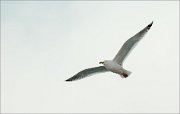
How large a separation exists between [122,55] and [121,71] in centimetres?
157

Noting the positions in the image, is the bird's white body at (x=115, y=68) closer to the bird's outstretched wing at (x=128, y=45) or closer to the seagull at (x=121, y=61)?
the seagull at (x=121, y=61)

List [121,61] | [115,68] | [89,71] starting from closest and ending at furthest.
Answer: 1. [115,68]
2. [121,61]
3. [89,71]

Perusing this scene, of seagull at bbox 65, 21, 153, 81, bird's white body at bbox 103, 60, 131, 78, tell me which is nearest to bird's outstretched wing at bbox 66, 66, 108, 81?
seagull at bbox 65, 21, 153, 81

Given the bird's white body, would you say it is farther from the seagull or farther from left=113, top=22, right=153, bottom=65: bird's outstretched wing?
left=113, top=22, right=153, bottom=65: bird's outstretched wing

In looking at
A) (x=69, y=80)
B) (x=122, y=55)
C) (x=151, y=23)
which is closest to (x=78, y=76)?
(x=69, y=80)

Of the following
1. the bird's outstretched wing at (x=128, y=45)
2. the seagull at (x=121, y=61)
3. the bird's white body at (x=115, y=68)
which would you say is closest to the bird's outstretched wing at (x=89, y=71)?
the seagull at (x=121, y=61)

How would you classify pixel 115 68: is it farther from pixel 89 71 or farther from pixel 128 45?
pixel 89 71

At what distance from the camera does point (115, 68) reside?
119ft

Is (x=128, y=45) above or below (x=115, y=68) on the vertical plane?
above

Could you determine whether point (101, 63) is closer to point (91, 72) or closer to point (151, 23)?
point (91, 72)

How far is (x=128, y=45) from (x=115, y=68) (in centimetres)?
176

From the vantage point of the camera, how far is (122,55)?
37.0 meters

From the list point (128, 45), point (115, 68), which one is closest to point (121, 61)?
point (115, 68)

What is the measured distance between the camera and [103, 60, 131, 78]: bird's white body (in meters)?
35.8
